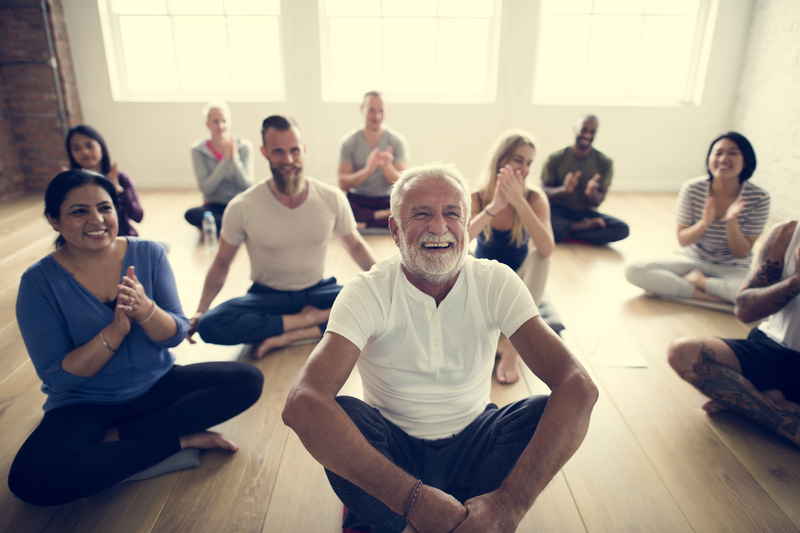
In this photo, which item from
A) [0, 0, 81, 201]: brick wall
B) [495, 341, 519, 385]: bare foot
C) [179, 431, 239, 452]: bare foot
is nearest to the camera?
[179, 431, 239, 452]: bare foot

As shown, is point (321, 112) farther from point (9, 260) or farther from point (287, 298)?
point (287, 298)

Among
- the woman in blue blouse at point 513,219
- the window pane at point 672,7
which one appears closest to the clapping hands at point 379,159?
the woman in blue blouse at point 513,219

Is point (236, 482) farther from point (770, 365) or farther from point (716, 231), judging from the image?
point (716, 231)

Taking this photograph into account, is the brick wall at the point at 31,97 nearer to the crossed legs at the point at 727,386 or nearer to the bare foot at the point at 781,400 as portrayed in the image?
the crossed legs at the point at 727,386

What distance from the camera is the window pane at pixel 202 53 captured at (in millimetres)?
5652

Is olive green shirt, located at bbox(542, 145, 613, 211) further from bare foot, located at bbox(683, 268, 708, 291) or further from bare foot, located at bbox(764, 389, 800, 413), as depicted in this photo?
bare foot, located at bbox(764, 389, 800, 413)

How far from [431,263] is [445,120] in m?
4.79

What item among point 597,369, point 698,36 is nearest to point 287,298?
point 597,369

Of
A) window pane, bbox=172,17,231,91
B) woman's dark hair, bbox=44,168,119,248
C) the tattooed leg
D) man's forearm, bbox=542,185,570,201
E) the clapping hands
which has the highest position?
window pane, bbox=172,17,231,91

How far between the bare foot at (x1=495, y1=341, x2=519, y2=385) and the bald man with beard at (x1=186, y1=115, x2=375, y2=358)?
79cm

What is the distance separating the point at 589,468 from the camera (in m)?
1.75

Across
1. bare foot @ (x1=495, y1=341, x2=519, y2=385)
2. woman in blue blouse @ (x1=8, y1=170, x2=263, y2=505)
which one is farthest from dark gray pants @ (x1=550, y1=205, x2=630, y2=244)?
woman in blue blouse @ (x1=8, y1=170, x2=263, y2=505)

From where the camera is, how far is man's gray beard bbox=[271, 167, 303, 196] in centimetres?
237

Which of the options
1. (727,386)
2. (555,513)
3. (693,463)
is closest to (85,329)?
(555,513)
